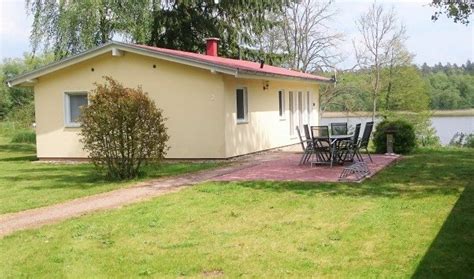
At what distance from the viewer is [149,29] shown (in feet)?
70.5

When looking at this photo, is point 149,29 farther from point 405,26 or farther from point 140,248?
point 405,26

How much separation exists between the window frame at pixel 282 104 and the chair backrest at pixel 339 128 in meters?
3.63

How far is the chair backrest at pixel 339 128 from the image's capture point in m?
14.5

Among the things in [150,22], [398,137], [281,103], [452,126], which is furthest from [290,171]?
[452,126]

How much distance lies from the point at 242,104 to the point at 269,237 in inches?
385

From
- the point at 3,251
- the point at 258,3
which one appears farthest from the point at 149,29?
the point at 3,251

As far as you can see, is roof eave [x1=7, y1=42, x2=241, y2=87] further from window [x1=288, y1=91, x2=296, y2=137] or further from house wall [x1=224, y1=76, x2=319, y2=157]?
window [x1=288, y1=91, x2=296, y2=137]

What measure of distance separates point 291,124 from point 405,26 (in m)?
21.4

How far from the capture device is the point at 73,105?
53.8 feet

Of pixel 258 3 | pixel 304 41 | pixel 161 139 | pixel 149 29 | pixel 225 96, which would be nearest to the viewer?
pixel 161 139

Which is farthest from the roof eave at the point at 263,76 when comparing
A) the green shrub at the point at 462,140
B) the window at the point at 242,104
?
the green shrub at the point at 462,140

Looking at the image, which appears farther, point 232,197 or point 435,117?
point 435,117

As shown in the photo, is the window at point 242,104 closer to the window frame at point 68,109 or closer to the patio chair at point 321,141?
the patio chair at point 321,141

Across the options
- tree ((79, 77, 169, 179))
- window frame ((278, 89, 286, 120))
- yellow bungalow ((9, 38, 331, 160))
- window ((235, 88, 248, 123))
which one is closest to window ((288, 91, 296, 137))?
window frame ((278, 89, 286, 120))
